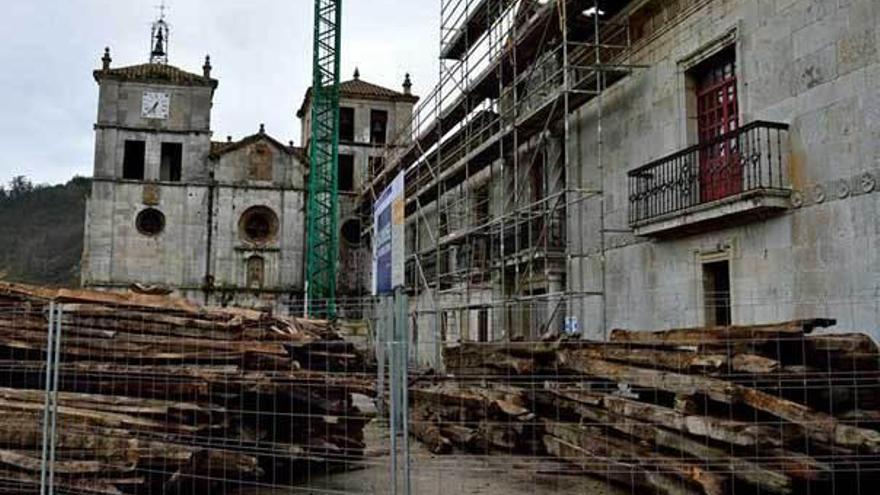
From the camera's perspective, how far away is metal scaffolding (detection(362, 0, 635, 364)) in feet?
50.3

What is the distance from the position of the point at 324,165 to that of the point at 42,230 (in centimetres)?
4318

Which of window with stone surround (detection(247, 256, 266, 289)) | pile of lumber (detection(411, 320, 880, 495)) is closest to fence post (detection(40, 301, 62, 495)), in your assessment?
pile of lumber (detection(411, 320, 880, 495))

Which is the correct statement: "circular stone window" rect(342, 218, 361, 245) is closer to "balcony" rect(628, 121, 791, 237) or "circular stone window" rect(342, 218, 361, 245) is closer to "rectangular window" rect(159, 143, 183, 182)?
"rectangular window" rect(159, 143, 183, 182)

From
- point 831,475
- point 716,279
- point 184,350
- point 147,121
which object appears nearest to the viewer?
point 831,475

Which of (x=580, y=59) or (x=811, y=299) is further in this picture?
(x=580, y=59)

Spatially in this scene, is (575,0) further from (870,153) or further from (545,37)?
(870,153)

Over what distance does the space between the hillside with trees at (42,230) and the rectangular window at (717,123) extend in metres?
50.4

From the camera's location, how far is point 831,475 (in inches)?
269

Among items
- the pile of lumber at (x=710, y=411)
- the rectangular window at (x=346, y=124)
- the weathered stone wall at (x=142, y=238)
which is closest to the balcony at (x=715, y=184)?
the pile of lumber at (x=710, y=411)

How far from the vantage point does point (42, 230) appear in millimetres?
69875

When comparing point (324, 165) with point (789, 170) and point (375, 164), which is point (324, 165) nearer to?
point (375, 164)

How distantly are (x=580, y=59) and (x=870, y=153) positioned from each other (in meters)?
7.36

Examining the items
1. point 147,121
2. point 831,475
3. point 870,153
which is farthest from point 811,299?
point 147,121

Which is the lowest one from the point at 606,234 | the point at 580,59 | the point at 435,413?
the point at 435,413
